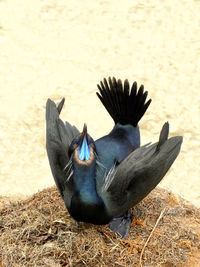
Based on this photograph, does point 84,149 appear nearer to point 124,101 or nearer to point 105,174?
point 105,174

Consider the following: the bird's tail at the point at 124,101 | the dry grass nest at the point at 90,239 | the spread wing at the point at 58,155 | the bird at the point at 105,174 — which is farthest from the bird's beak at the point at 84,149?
the bird's tail at the point at 124,101

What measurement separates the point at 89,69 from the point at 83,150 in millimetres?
4673

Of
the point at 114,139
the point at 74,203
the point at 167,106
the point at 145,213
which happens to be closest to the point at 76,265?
the point at 74,203

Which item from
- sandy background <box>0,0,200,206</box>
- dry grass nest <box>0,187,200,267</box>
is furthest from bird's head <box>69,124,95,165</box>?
sandy background <box>0,0,200,206</box>

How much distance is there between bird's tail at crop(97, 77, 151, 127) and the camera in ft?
15.7

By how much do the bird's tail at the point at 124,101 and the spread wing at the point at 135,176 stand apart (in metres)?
0.64

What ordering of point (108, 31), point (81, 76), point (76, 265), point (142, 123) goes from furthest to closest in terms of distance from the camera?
point (108, 31), point (81, 76), point (142, 123), point (76, 265)

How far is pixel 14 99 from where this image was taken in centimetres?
802

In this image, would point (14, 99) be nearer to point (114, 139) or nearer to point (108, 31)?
point (108, 31)

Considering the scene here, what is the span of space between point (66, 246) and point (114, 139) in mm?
1071

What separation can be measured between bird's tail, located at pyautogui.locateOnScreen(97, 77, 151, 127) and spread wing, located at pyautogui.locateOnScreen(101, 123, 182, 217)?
644 mm

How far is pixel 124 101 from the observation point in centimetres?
484

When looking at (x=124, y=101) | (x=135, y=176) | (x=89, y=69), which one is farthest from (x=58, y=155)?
(x=89, y=69)

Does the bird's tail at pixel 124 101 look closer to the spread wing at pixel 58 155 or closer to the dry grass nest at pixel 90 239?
the spread wing at pixel 58 155
